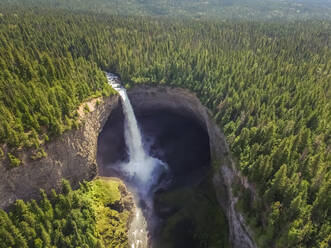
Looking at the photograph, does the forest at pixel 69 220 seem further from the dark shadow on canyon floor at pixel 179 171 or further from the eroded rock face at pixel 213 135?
the eroded rock face at pixel 213 135

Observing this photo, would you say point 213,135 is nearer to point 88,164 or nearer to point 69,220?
point 88,164

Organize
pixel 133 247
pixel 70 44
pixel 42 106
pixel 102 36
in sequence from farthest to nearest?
pixel 102 36 → pixel 70 44 → pixel 133 247 → pixel 42 106

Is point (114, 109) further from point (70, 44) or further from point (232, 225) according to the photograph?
point (232, 225)

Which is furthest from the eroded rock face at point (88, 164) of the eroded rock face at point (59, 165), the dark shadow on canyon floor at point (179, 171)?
the dark shadow on canyon floor at point (179, 171)

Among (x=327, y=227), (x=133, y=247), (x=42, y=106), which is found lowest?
(x=133, y=247)

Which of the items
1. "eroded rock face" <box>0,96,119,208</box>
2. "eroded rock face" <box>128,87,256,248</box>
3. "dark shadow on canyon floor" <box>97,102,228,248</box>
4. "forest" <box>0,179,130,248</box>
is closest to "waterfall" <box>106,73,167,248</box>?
"dark shadow on canyon floor" <box>97,102,228,248</box>

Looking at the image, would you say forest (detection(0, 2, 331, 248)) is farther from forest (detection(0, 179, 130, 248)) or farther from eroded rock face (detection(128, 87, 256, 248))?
eroded rock face (detection(128, 87, 256, 248))

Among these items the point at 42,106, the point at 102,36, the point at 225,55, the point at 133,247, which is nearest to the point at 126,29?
the point at 102,36
